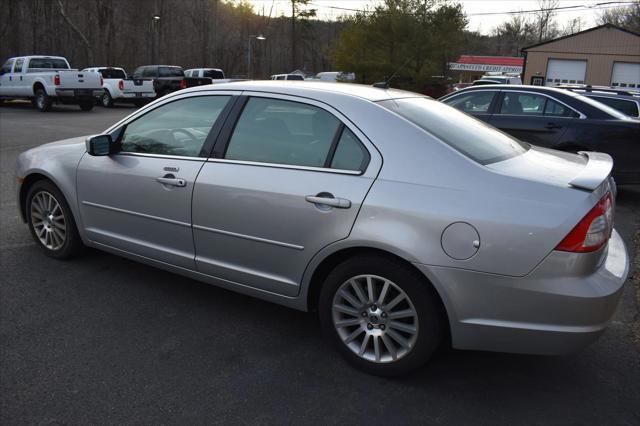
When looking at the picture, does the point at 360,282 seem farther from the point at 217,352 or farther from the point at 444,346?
the point at 217,352

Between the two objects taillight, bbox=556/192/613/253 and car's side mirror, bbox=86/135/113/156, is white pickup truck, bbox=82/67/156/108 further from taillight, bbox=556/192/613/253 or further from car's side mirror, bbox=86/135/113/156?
taillight, bbox=556/192/613/253

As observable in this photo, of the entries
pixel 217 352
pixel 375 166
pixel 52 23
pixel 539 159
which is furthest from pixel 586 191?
pixel 52 23

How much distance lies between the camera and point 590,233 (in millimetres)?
2568

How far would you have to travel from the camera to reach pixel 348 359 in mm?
3141

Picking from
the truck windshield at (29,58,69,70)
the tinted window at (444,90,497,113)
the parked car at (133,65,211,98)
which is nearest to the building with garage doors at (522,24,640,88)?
the parked car at (133,65,211,98)

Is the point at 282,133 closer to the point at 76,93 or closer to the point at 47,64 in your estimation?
the point at 76,93

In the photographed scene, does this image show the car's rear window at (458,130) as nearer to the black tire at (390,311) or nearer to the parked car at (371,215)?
the parked car at (371,215)

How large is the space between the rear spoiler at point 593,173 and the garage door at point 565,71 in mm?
35232

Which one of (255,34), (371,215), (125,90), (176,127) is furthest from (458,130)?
(255,34)

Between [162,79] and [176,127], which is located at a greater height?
[162,79]

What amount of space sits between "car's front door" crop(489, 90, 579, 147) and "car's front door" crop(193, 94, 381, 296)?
5541 millimetres

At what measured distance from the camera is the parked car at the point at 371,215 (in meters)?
2.60

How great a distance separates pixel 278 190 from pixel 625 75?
1492 inches

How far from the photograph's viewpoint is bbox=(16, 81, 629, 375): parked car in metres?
2.60
